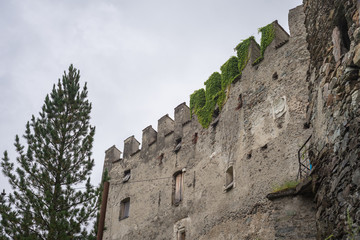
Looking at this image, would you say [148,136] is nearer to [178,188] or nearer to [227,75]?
[178,188]

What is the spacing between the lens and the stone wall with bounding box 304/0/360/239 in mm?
4633

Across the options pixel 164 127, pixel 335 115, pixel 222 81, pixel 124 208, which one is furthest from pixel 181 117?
pixel 335 115

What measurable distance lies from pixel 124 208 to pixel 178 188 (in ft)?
12.1

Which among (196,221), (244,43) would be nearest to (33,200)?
(196,221)

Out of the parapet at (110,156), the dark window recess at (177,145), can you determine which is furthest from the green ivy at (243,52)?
the parapet at (110,156)

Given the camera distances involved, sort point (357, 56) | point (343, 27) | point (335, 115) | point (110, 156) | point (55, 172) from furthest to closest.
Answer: point (110, 156) < point (55, 172) < point (343, 27) < point (335, 115) < point (357, 56)

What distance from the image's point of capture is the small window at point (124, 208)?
19203 mm

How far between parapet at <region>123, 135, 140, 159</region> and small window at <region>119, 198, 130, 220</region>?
2.17 metres

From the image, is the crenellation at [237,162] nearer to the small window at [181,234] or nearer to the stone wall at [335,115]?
the small window at [181,234]

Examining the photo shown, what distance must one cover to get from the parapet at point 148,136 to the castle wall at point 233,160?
1.32 feet

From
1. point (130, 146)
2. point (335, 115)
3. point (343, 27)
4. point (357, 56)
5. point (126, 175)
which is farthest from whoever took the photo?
point (130, 146)

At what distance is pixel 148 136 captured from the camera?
20.0 meters

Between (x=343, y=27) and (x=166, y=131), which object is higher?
(x=166, y=131)

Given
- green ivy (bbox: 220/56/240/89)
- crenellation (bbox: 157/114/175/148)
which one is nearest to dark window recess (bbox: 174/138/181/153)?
crenellation (bbox: 157/114/175/148)
